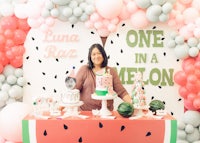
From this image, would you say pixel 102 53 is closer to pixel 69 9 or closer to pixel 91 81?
pixel 91 81

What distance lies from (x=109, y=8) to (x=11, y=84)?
1516 millimetres

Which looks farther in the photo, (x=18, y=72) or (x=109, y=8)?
(x=18, y=72)

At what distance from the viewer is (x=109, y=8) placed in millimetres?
4289

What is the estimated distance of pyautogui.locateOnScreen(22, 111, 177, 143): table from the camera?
352 cm

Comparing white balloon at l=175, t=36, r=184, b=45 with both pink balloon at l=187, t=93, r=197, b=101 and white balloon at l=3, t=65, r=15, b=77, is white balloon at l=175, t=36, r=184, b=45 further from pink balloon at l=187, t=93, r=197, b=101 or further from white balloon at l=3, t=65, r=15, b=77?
white balloon at l=3, t=65, r=15, b=77

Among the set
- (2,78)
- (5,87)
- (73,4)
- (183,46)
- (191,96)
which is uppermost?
(73,4)

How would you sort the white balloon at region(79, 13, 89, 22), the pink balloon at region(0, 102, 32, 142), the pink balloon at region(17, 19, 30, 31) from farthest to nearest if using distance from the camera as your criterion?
the pink balloon at region(17, 19, 30, 31) < the white balloon at region(79, 13, 89, 22) < the pink balloon at region(0, 102, 32, 142)

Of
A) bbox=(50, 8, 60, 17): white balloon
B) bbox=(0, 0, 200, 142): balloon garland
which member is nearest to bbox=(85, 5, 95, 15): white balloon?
bbox=(0, 0, 200, 142): balloon garland

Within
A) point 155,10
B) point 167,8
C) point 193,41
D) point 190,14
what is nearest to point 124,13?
point 155,10

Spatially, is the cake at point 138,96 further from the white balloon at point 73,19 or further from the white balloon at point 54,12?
the white balloon at point 54,12

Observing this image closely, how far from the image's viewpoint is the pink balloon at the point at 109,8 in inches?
169

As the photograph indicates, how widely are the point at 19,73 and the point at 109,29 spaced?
1.22m

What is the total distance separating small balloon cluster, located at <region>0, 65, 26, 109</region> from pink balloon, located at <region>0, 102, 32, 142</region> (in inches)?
8.4

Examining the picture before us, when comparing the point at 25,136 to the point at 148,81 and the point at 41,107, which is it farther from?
the point at 148,81
